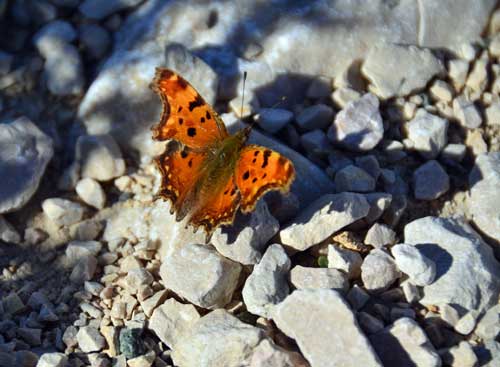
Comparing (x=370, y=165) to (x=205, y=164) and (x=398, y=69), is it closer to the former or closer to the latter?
(x=398, y=69)

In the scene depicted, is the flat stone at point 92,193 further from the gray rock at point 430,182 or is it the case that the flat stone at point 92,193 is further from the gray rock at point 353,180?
the gray rock at point 430,182

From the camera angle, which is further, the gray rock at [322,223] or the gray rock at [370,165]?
the gray rock at [370,165]

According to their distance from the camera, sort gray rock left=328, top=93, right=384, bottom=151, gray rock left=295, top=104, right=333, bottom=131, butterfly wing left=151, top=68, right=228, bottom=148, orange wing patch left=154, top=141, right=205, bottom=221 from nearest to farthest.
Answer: orange wing patch left=154, top=141, right=205, bottom=221, butterfly wing left=151, top=68, right=228, bottom=148, gray rock left=328, top=93, right=384, bottom=151, gray rock left=295, top=104, right=333, bottom=131

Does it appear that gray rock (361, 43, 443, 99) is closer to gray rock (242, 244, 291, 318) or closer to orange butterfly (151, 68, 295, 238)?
orange butterfly (151, 68, 295, 238)

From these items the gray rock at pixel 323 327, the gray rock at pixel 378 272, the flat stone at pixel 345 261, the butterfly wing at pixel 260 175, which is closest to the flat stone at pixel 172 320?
the gray rock at pixel 323 327

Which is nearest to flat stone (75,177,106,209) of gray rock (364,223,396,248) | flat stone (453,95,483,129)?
gray rock (364,223,396,248)

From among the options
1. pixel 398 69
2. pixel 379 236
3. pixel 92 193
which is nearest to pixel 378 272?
pixel 379 236
